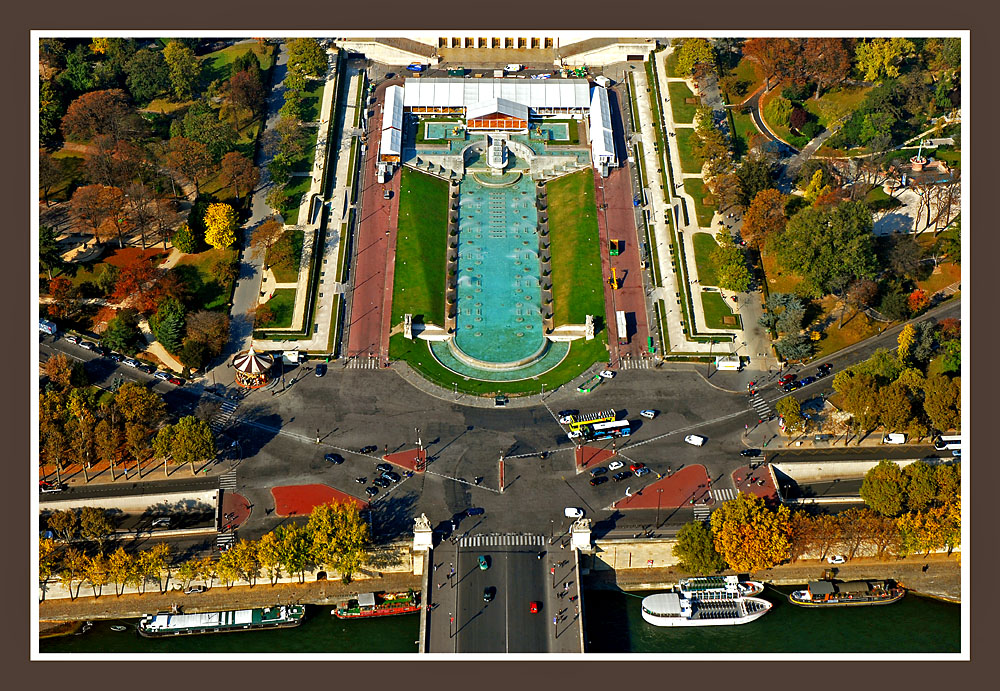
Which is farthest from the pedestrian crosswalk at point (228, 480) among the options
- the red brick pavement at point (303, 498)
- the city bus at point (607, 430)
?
the city bus at point (607, 430)

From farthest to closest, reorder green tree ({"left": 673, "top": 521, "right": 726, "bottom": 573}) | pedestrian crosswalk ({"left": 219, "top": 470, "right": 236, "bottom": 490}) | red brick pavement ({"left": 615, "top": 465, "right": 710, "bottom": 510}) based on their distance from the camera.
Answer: pedestrian crosswalk ({"left": 219, "top": 470, "right": 236, "bottom": 490})
red brick pavement ({"left": 615, "top": 465, "right": 710, "bottom": 510})
green tree ({"left": 673, "top": 521, "right": 726, "bottom": 573})

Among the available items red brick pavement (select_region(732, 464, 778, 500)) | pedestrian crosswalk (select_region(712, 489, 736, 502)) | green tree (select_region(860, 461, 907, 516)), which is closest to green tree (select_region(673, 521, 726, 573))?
pedestrian crosswalk (select_region(712, 489, 736, 502))

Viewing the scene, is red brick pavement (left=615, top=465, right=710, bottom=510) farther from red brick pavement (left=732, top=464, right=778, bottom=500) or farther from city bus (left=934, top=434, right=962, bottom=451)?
city bus (left=934, top=434, right=962, bottom=451)

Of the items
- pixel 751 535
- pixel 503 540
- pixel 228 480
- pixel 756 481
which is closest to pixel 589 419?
pixel 503 540

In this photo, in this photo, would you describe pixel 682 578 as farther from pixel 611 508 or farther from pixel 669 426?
pixel 669 426

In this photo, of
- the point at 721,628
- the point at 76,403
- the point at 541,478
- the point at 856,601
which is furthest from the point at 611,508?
the point at 76,403

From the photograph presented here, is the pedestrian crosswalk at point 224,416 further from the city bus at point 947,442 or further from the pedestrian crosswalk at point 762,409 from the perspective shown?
the city bus at point 947,442
